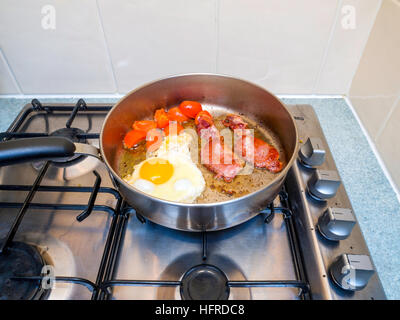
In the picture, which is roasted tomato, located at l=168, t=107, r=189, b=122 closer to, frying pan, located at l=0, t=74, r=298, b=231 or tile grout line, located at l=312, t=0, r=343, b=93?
frying pan, located at l=0, t=74, r=298, b=231

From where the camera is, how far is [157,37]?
985 mm

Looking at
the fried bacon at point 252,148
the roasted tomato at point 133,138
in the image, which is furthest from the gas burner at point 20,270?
the fried bacon at point 252,148

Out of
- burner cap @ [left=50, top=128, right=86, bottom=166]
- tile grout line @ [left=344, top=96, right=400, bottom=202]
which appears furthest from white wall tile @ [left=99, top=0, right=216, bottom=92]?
tile grout line @ [left=344, top=96, right=400, bottom=202]

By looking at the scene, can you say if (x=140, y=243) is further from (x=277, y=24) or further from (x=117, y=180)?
(x=277, y=24)

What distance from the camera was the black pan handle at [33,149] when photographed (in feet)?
1.58

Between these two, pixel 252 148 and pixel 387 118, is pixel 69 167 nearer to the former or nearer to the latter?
pixel 252 148

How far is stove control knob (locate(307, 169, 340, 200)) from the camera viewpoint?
0.64m

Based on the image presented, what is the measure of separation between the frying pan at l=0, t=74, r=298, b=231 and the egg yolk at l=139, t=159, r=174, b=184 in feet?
0.28

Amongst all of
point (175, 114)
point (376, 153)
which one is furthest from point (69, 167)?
point (376, 153)

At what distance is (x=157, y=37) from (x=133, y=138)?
1.33 ft
